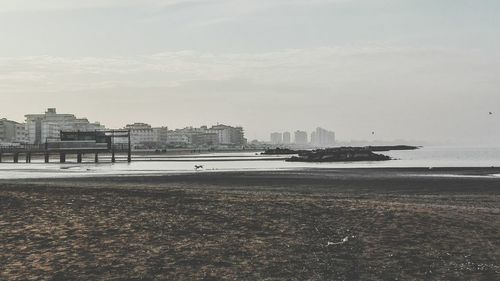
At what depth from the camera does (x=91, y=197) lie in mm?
20594

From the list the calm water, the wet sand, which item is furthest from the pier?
the wet sand

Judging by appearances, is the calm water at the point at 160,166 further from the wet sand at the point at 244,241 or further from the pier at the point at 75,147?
the wet sand at the point at 244,241

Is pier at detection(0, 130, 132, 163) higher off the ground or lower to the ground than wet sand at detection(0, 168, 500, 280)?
higher

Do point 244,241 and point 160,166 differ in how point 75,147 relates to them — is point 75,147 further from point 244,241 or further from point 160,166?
point 244,241

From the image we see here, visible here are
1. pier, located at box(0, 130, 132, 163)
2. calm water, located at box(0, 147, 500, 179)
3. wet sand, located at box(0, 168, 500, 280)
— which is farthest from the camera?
pier, located at box(0, 130, 132, 163)

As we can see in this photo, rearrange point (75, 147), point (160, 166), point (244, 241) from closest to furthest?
point (244, 241) → point (160, 166) → point (75, 147)

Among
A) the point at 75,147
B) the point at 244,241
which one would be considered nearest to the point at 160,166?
the point at 75,147

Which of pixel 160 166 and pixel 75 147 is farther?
pixel 75 147

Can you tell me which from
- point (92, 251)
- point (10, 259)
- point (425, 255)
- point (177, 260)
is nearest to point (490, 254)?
point (425, 255)

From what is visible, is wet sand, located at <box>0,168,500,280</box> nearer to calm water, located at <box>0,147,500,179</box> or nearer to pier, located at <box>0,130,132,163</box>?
calm water, located at <box>0,147,500,179</box>

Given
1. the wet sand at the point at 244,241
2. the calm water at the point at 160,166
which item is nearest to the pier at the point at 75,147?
the calm water at the point at 160,166

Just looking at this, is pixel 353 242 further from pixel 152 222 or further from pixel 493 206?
pixel 493 206

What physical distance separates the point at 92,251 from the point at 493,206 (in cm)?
1626

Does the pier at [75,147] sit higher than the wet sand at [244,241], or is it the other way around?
the pier at [75,147]
